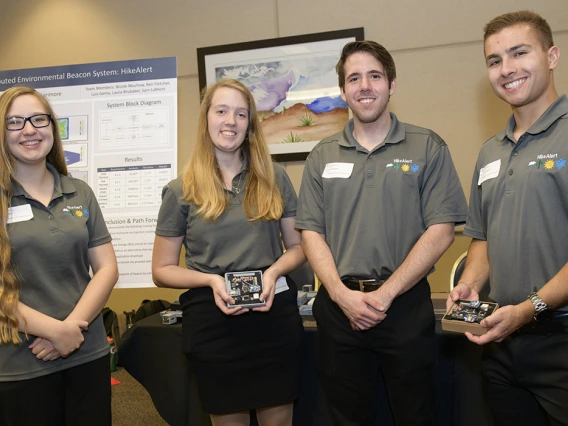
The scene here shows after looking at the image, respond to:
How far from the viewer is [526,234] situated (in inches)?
65.8

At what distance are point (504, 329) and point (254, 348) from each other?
0.95 meters

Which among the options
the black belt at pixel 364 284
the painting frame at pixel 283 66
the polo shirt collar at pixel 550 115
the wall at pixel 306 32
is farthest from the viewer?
the painting frame at pixel 283 66

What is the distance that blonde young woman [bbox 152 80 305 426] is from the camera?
206 centimetres

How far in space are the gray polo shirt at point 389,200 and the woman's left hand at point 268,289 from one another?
267 mm

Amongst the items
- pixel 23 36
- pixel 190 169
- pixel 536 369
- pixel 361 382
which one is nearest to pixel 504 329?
pixel 536 369

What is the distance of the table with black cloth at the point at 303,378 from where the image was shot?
2.15 m

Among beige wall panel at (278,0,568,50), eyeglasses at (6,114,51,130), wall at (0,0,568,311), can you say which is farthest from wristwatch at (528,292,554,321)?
beige wall panel at (278,0,568,50)

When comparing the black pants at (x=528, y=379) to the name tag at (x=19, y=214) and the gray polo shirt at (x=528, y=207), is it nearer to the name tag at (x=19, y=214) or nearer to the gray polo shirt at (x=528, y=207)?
the gray polo shirt at (x=528, y=207)

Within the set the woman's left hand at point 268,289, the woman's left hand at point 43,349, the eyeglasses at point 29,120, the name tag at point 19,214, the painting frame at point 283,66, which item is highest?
the painting frame at point 283,66

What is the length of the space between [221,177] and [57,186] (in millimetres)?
654

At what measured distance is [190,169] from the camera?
2.20 metres

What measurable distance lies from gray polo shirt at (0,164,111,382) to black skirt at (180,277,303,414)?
389mm

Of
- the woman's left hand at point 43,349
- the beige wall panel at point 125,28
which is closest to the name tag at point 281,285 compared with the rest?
the woman's left hand at point 43,349

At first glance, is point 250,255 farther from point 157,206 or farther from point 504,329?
point 157,206
